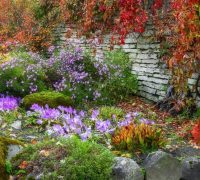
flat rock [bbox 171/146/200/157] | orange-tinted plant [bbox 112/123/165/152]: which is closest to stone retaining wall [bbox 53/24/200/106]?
flat rock [bbox 171/146/200/157]

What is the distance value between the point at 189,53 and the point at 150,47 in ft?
6.88

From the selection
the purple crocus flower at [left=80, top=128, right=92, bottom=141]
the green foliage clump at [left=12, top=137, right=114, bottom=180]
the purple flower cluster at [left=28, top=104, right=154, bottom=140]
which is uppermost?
the green foliage clump at [left=12, top=137, right=114, bottom=180]

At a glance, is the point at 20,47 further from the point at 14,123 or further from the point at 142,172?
the point at 142,172

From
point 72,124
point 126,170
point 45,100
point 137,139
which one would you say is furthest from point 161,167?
point 45,100

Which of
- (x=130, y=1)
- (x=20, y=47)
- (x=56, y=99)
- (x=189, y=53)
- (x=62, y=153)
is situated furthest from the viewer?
(x=20, y=47)

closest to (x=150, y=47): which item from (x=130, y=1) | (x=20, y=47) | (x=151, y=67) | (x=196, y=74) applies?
(x=151, y=67)

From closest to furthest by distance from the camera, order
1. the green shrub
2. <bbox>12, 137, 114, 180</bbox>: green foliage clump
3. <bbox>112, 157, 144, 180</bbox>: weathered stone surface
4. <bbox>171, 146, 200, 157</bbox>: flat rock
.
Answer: <bbox>12, 137, 114, 180</bbox>: green foliage clump < <bbox>112, 157, 144, 180</bbox>: weathered stone surface < <bbox>171, 146, 200, 157</bbox>: flat rock < the green shrub

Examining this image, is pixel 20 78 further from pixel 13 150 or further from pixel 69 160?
pixel 69 160

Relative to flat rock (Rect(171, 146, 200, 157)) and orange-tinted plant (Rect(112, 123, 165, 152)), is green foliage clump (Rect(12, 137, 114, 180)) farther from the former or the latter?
flat rock (Rect(171, 146, 200, 157))

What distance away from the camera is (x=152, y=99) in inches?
357

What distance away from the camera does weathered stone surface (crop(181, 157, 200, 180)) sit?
5.09 m

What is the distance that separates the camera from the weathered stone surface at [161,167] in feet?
15.5

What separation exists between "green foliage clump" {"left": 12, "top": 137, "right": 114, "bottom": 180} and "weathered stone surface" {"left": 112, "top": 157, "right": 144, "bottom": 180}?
8 cm

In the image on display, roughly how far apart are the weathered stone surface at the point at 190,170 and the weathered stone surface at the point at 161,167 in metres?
0.21
